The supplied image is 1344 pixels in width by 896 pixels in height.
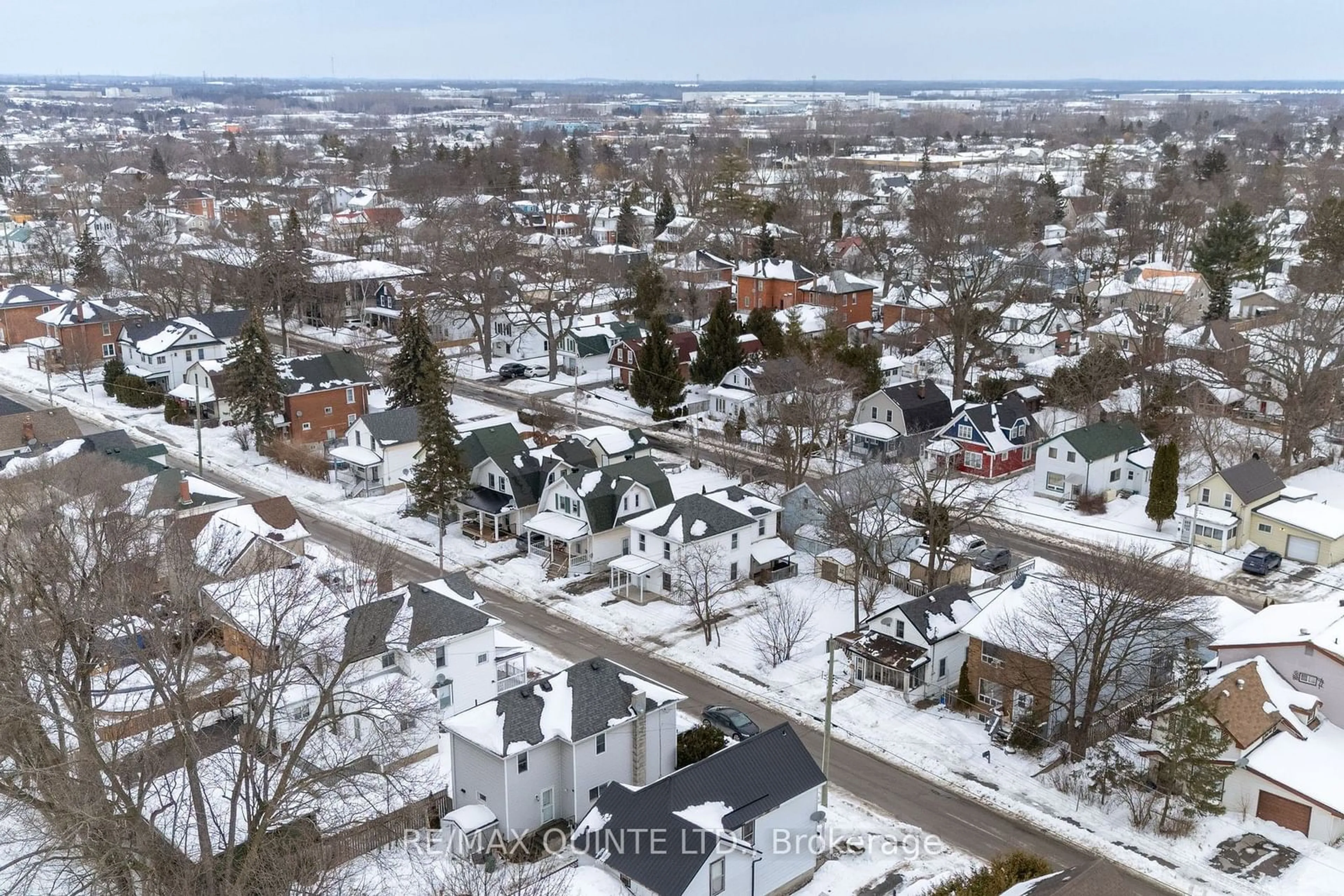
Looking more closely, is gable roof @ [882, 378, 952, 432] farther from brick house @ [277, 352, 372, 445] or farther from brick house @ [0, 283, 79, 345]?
brick house @ [0, 283, 79, 345]

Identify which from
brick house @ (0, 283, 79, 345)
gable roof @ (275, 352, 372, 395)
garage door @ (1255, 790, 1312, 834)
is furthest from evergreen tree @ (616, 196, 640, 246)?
garage door @ (1255, 790, 1312, 834)

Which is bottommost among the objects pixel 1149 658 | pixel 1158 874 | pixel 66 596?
pixel 1158 874

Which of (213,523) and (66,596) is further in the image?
(213,523)

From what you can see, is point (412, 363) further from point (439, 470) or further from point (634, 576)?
point (634, 576)

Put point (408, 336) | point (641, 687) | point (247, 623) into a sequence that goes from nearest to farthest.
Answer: point (641, 687)
point (247, 623)
point (408, 336)

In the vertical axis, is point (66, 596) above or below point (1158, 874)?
Answer: above

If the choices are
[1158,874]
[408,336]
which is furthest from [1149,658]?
[408,336]

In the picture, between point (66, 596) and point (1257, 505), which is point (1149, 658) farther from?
point (66, 596)


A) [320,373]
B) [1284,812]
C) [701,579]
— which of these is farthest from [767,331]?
[1284,812]

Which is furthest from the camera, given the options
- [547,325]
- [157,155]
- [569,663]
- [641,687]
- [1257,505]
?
[157,155]
